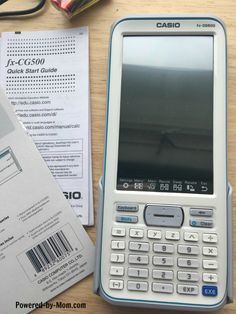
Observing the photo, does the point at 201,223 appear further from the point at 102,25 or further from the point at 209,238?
the point at 102,25

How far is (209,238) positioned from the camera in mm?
385

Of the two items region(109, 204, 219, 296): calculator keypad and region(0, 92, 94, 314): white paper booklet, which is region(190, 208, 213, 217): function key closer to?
region(109, 204, 219, 296): calculator keypad

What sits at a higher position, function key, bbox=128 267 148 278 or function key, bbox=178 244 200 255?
function key, bbox=178 244 200 255

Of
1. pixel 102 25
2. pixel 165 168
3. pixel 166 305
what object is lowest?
pixel 166 305

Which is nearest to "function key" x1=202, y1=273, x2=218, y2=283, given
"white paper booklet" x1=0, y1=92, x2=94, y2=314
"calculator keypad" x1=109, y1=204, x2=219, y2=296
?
"calculator keypad" x1=109, y1=204, x2=219, y2=296

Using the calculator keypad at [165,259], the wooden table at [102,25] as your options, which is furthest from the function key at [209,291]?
the wooden table at [102,25]

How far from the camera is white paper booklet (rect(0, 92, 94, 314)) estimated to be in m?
0.41

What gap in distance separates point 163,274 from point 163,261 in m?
0.01

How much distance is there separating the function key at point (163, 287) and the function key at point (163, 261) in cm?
2

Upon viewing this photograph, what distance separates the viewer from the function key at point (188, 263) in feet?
1.25

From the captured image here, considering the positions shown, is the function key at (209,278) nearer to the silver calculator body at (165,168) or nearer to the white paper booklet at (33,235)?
the silver calculator body at (165,168)

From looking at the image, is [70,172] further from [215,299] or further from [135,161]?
[215,299]

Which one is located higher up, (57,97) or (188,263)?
(57,97)

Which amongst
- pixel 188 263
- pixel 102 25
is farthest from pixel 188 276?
pixel 102 25
